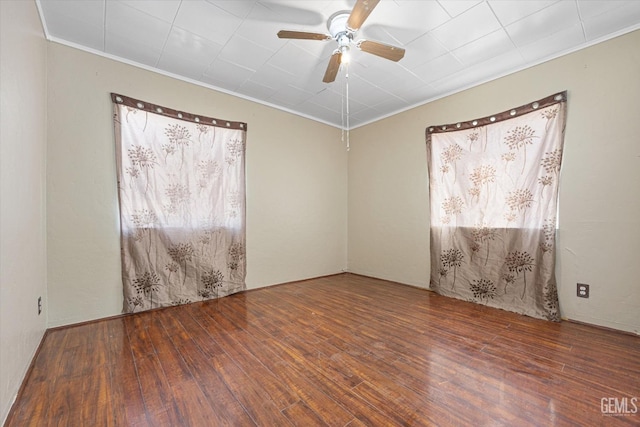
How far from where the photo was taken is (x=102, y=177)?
2.56 m

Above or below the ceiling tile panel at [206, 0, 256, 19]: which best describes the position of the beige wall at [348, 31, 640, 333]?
below

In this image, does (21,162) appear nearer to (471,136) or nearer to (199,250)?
(199,250)

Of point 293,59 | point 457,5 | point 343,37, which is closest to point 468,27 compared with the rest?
point 457,5

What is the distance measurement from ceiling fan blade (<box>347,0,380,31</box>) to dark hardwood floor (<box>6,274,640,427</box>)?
2.39 metres

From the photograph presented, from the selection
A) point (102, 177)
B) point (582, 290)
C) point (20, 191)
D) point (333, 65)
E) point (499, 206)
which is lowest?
point (582, 290)

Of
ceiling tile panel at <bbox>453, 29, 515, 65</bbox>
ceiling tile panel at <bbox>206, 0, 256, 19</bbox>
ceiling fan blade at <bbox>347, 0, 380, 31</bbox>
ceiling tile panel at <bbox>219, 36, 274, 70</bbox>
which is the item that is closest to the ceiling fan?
ceiling fan blade at <bbox>347, 0, 380, 31</bbox>

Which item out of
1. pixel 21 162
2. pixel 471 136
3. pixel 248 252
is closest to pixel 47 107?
pixel 21 162

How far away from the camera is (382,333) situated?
226 centimetres

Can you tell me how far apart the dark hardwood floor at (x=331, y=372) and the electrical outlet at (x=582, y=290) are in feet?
0.99

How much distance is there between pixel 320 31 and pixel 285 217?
2.46 metres

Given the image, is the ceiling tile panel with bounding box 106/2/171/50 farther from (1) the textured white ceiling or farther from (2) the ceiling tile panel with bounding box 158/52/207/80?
(2) the ceiling tile panel with bounding box 158/52/207/80

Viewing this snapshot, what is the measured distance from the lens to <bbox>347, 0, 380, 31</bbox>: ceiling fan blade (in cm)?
160

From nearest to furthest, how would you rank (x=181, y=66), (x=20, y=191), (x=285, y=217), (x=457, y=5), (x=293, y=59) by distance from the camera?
(x=20, y=191), (x=457, y=5), (x=293, y=59), (x=181, y=66), (x=285, y=217)

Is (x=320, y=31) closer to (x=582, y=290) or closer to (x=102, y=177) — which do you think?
(x=102, y=177)
